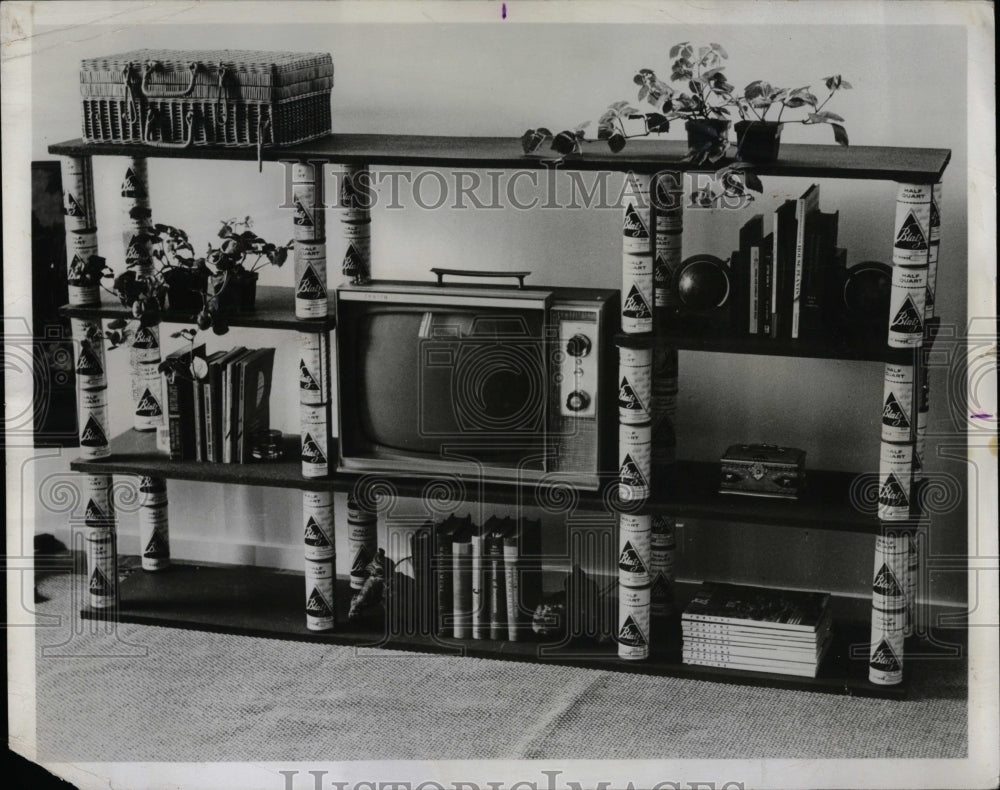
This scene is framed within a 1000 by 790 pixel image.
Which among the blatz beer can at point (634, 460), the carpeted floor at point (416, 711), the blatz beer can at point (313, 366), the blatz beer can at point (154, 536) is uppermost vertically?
the blatz beer can at point (313, 366)

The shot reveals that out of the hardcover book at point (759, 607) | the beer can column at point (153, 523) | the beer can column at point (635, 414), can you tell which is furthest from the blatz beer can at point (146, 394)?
the hardcover book at point (759, 607)

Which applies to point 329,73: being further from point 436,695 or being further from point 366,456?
point 436,695

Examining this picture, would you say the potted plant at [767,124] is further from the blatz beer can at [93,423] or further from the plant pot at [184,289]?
the blatz beer can at [93,423]

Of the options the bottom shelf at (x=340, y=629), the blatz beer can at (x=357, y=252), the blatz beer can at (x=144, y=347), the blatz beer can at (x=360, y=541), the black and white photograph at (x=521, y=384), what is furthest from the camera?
the blatz beer can at (x=144, y=347)

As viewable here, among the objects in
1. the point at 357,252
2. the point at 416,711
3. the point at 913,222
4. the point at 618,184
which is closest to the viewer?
the point at 913,222

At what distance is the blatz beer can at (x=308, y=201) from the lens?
311cm

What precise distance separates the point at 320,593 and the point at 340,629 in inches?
4.3

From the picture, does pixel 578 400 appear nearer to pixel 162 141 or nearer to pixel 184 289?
pixel 184 289

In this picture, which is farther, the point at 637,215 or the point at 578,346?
the point at 578,346

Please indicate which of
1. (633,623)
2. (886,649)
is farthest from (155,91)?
(886,649)

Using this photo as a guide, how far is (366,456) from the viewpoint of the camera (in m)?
3.26

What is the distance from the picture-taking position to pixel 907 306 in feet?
9.33

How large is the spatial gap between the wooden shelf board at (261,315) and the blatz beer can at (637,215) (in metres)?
0.75

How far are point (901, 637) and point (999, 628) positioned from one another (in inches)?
14.0
